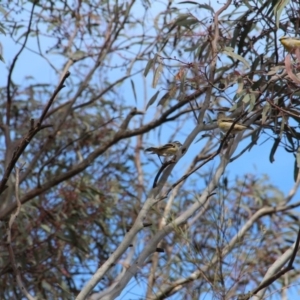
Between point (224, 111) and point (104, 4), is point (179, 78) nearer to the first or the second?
point (224, 111)

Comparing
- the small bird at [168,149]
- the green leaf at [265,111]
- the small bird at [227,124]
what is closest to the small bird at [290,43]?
the green leaf at [265,111]

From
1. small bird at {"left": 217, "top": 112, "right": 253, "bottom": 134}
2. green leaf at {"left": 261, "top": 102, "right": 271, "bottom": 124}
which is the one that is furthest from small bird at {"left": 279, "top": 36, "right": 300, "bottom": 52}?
small bird at {"left": 217, "top": 112, "right": 253, "bottom": 134}

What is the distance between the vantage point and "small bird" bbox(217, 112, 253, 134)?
322cm

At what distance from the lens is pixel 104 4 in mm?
5910

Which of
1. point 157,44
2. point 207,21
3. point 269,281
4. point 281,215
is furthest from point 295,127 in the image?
point 281,215

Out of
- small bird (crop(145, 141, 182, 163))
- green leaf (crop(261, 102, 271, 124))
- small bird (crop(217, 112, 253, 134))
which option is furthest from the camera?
small bird (crop(145, 141, 182, 163))

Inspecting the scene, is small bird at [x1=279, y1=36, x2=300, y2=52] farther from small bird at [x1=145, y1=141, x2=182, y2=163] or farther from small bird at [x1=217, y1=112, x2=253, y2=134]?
small bird at [x1=145, y1=141, x2=182, y2=163]

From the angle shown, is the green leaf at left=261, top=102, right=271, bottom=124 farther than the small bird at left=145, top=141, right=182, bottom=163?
No

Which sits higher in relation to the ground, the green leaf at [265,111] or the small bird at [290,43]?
the small bird at [290,43]

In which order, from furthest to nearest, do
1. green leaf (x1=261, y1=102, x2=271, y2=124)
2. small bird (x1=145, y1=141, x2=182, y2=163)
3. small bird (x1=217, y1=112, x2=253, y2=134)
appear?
small bird (x1=145, y1=141, x2=182, y2=163) → small bird (x1=217, y1=112, x2=253, y2=134) → green leaf (x1=261, y1=102, x2=271, y2=124)

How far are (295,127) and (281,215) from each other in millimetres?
2652

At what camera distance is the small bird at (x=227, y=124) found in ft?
10.6

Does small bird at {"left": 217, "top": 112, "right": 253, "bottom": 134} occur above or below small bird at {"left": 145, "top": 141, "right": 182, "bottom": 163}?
below

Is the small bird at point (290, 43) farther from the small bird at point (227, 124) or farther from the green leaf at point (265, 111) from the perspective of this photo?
the small bird at point (227, 124)
